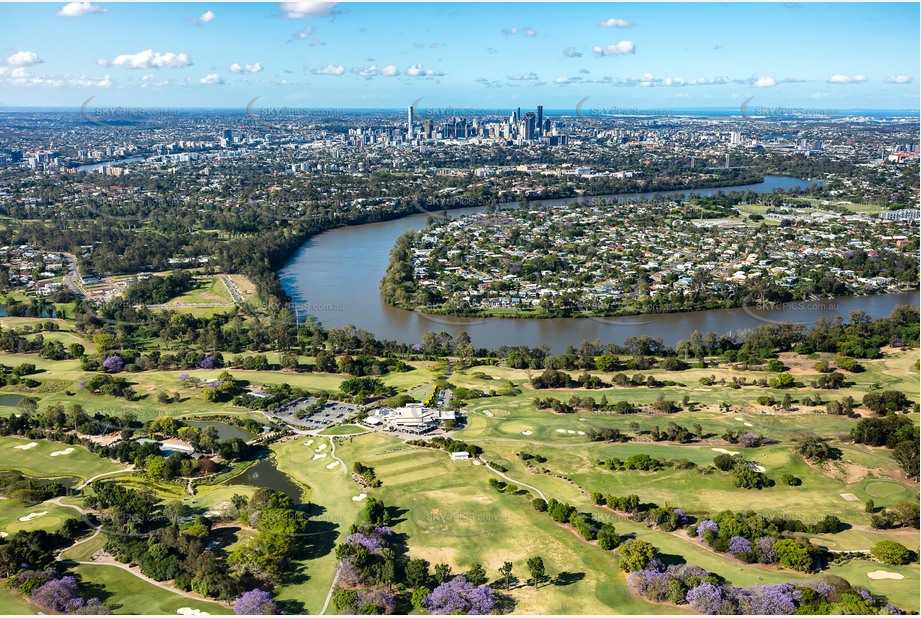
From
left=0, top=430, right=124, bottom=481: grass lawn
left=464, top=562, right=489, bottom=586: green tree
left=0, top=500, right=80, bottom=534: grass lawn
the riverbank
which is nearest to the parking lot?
left=0, top=430, right=124, bottom=481: grass lawn

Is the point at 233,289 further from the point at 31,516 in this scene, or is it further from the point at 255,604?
the point at 255,604

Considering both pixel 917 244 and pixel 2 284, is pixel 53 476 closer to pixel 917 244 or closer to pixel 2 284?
pixel 2 284

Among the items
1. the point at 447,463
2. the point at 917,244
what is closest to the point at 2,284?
the point at 447,463

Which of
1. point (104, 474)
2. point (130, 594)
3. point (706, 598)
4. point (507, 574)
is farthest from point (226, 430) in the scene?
point (706, 598)

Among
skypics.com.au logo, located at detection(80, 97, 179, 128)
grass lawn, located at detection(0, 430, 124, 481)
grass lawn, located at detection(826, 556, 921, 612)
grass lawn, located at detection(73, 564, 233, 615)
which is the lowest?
grass lawn, located at detection(73, 564, 233, 615)

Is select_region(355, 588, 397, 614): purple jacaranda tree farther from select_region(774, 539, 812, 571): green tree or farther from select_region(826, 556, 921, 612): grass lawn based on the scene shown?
select_region(826, 556, 921, 612): grass lawn

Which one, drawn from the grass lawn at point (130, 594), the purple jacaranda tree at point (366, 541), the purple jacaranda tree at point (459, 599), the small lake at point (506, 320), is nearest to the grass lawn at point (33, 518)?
the grass lawn at point (130, 594)
